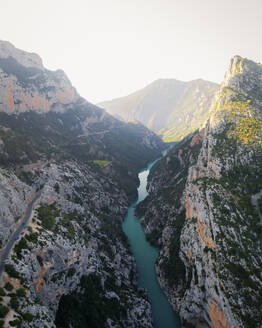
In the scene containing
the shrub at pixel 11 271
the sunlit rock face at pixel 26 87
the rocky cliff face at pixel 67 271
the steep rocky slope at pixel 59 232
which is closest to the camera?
the shrub at pixel 11 271

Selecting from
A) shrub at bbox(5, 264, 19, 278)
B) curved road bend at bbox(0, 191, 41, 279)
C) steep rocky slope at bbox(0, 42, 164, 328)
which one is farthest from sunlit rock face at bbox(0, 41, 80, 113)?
shrub at bbox(5, 264, 19, 278)

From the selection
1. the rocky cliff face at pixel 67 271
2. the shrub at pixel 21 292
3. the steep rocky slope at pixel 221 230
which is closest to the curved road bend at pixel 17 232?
the rocky cliff face at pixel 67 271

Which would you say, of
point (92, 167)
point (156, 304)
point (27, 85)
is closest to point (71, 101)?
point (27, 85)

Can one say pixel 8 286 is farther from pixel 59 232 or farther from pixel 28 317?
pixel 59 232

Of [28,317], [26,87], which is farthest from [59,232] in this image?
[26,87]

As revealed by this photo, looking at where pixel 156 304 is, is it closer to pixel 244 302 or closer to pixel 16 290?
pixel 244 302

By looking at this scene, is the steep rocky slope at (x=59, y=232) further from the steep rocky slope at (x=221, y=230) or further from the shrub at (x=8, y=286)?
the steep rocky slope at (x=221, y=230)
